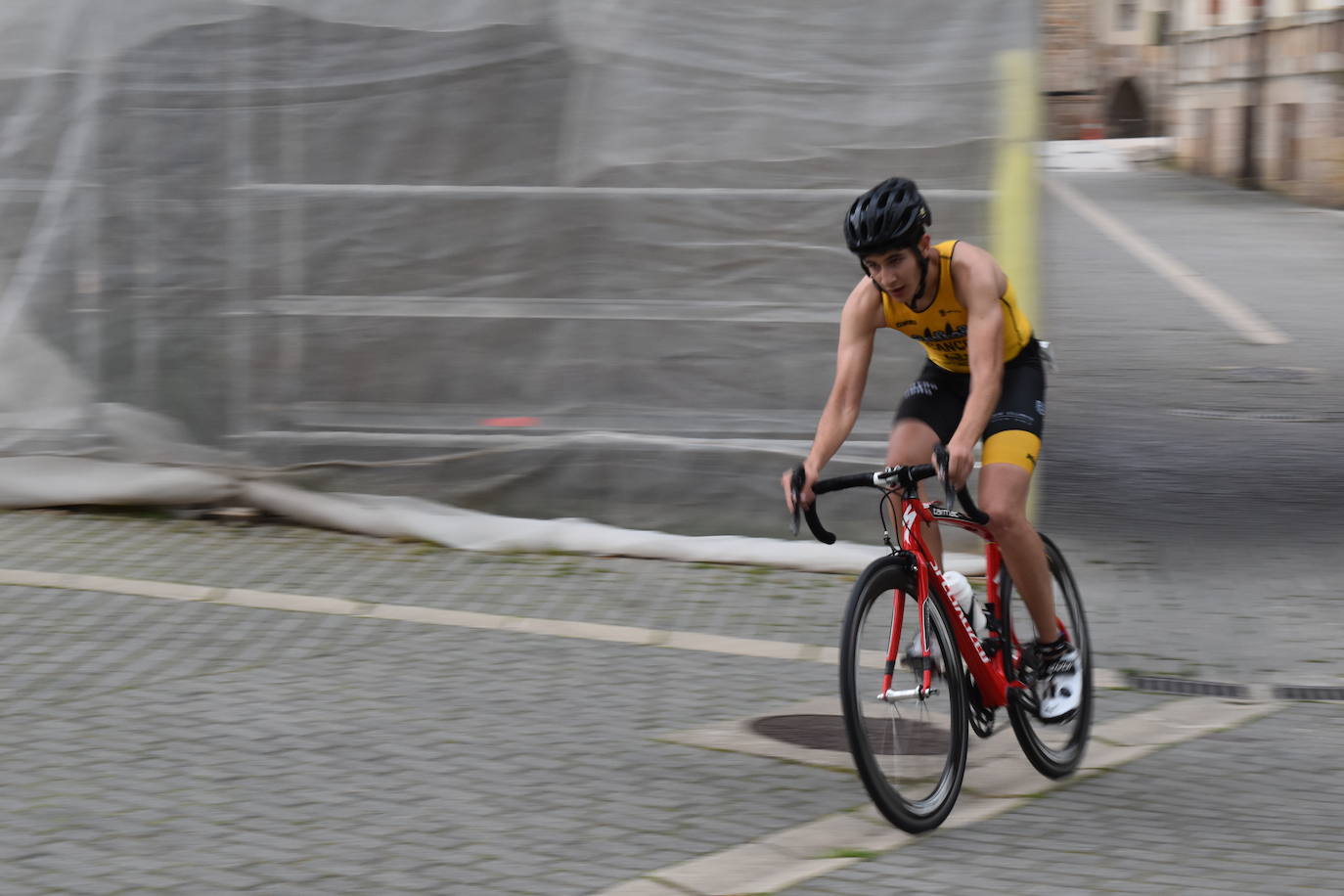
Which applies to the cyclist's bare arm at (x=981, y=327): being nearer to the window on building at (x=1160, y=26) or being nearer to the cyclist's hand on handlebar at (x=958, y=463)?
the cyclist's hand on handlebar at (x=958, y=463)

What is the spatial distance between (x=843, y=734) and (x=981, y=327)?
5.26 feet

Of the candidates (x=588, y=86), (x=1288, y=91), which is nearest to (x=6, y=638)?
(x=588, y=86)

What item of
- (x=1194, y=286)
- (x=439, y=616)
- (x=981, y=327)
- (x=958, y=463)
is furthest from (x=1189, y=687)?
(x=1194, y=286)

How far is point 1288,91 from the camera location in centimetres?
3531

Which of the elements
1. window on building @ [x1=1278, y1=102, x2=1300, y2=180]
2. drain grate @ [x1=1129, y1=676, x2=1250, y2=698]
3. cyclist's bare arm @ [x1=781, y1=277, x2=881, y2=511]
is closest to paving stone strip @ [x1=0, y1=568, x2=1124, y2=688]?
drain grate @ [x1=1129, y1=676, x2=1250, y2=698]

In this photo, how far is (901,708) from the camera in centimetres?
498

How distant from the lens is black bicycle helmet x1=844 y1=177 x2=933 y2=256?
4.90 m

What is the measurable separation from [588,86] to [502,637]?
2.94 metres

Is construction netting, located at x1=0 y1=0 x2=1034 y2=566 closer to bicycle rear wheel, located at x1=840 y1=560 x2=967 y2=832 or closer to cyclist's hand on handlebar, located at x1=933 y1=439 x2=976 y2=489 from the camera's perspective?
bicycle rear wheel, located at x1=840 y1=560 x2=967 y2=832

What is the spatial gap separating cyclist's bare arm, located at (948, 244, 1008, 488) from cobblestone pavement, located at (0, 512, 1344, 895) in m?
1.17

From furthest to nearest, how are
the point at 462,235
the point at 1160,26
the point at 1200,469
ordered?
the point at 1160,26 → the point at 1200,469 → the point at 462,235

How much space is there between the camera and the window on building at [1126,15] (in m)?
60.6

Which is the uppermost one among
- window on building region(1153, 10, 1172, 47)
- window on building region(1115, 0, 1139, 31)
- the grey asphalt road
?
window on building region(1115, 0, 1139, 31)

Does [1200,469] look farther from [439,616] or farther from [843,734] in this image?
[843,734]
